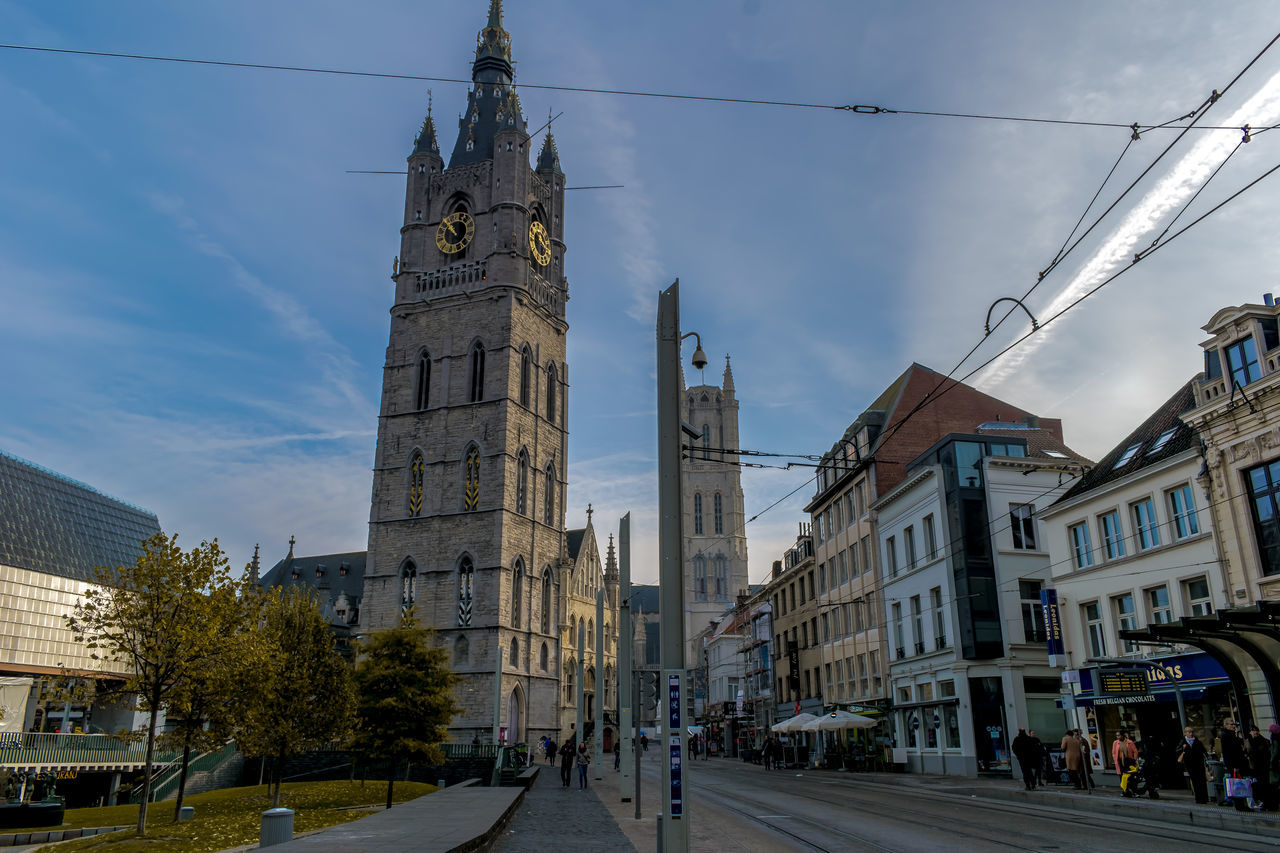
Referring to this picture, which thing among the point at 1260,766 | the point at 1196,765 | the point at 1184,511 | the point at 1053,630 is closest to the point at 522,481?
the point at 1053,630

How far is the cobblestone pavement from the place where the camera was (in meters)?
13.8

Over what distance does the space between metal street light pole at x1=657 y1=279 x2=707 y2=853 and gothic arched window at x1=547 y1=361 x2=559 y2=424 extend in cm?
5581

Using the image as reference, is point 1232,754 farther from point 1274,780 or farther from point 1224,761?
point 1274,780

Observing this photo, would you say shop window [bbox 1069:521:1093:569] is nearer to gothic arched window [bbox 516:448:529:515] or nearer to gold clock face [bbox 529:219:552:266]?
gothic arched window [bbox 516:448:529:515]

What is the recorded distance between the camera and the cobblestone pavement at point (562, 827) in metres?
13.8

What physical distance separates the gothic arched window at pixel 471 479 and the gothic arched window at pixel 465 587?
11.3 feet

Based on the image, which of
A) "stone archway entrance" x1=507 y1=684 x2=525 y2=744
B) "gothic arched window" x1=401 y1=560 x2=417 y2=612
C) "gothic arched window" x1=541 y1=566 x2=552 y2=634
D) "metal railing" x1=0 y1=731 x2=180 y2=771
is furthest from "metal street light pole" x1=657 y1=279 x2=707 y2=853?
"gothic arched window" x1=541 y1=566 x2=552 y2=634

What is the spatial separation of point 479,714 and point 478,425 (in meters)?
18.0

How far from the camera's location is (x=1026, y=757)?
23406 mm

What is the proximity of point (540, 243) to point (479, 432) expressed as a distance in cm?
1664

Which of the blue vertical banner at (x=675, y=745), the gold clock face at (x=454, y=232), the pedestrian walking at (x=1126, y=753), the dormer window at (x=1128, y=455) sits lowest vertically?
the pedestrian walking at (x=1126, y=753)

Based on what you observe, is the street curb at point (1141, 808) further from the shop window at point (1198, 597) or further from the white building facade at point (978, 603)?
the white building facade at point (978, 603)

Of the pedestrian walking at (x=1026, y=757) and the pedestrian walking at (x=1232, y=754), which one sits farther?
the pedestrian walking at (x=1026, y=757)

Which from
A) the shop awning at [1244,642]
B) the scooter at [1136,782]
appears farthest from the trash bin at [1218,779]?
the shop awning at [1244,642]
